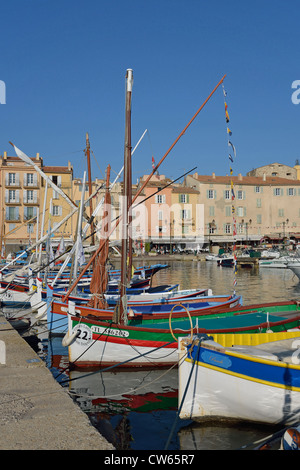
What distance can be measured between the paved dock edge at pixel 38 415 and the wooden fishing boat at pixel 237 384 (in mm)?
2362

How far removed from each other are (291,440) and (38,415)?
404cm

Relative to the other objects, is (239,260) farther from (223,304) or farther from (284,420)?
(284,420)

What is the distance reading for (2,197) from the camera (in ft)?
228

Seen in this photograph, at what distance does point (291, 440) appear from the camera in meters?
6.61

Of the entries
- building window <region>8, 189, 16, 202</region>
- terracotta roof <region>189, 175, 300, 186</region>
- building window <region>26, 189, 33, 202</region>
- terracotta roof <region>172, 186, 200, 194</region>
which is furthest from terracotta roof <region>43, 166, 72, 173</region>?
terracotta roof <region>189, 175, 300, 186</region>

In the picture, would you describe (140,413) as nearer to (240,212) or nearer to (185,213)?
(185,213)

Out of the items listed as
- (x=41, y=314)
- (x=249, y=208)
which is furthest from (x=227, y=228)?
(x=41, y=314)

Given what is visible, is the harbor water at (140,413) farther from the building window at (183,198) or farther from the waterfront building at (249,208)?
the waterfront building at (249,208)

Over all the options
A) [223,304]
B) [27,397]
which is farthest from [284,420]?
[223,304]

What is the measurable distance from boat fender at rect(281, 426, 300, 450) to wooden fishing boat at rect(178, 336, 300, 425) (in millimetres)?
1590

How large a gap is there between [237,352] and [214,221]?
239 feet

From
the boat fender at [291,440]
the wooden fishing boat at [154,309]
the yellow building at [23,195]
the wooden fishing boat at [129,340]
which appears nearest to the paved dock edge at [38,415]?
the wooden fishing boat at [129,340]

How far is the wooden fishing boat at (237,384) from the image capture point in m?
8.34

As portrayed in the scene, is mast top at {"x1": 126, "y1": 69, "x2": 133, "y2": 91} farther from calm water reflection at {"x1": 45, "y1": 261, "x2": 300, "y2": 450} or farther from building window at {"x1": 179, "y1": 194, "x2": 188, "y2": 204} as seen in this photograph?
building window at {"x1": 179, "y1": 194, "x2": 188, "y2": 204}
